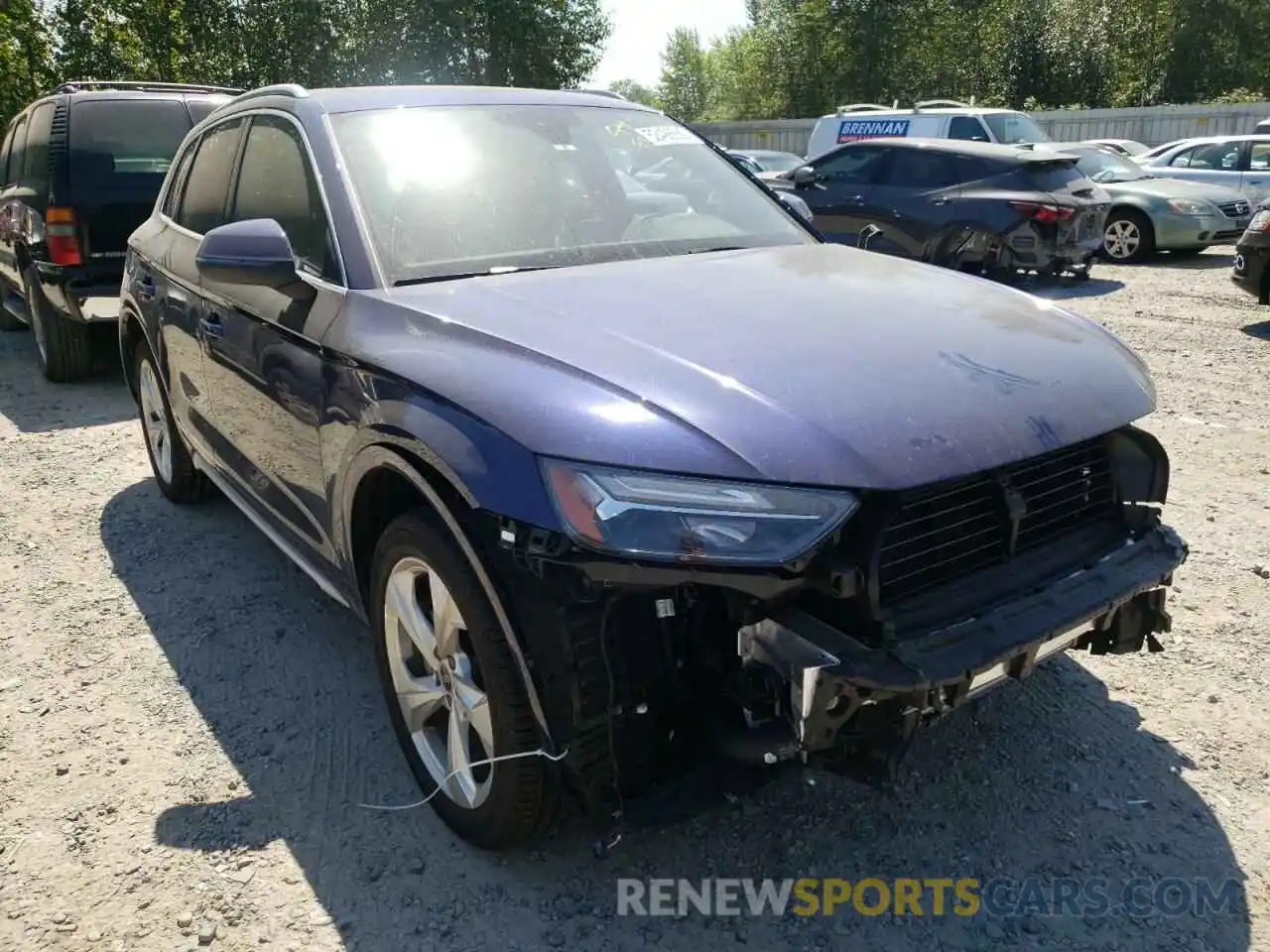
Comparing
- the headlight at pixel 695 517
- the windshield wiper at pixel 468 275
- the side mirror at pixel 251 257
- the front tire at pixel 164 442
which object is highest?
the side mirror at pixel 251 257

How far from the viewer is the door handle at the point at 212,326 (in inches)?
138

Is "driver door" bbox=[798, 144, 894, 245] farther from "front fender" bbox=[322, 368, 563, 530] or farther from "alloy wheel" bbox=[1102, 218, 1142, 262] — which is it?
"front fender" bbox=[322, 368, 563, 530]

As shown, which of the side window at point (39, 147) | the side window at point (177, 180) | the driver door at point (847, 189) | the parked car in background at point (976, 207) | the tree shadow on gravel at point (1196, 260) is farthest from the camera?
the tree shadow on gravel at point (1196, 260)

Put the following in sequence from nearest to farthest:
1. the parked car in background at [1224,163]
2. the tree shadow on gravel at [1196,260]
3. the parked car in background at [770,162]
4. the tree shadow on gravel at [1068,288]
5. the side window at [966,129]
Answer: the tree shadow on gravel at [1068,288] → the tree shadow on gravel at [1196,260] → the parked car in background at [1224,163] → the side window at [966,129] → the parked car in background at [770,162]

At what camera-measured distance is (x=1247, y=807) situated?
2615mm

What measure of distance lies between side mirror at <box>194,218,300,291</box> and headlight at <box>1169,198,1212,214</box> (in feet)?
40.2

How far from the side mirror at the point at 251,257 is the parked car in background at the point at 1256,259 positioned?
8286 millimetres

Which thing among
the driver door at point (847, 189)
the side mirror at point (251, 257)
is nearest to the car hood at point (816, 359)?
the side mirror at point (251, 257)

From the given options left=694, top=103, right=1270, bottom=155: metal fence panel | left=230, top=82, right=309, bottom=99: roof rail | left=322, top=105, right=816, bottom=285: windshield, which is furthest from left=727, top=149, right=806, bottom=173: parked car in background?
left=230, top=82, right=309, bottom=99: roof rail

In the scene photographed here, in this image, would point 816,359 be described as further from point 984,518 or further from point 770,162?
point 770,162

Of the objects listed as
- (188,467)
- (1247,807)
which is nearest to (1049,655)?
(1247,807)

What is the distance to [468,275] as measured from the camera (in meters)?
2.82

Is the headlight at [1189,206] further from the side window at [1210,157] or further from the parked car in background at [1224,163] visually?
the side window at [1210,157]

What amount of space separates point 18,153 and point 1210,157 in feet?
46.1
